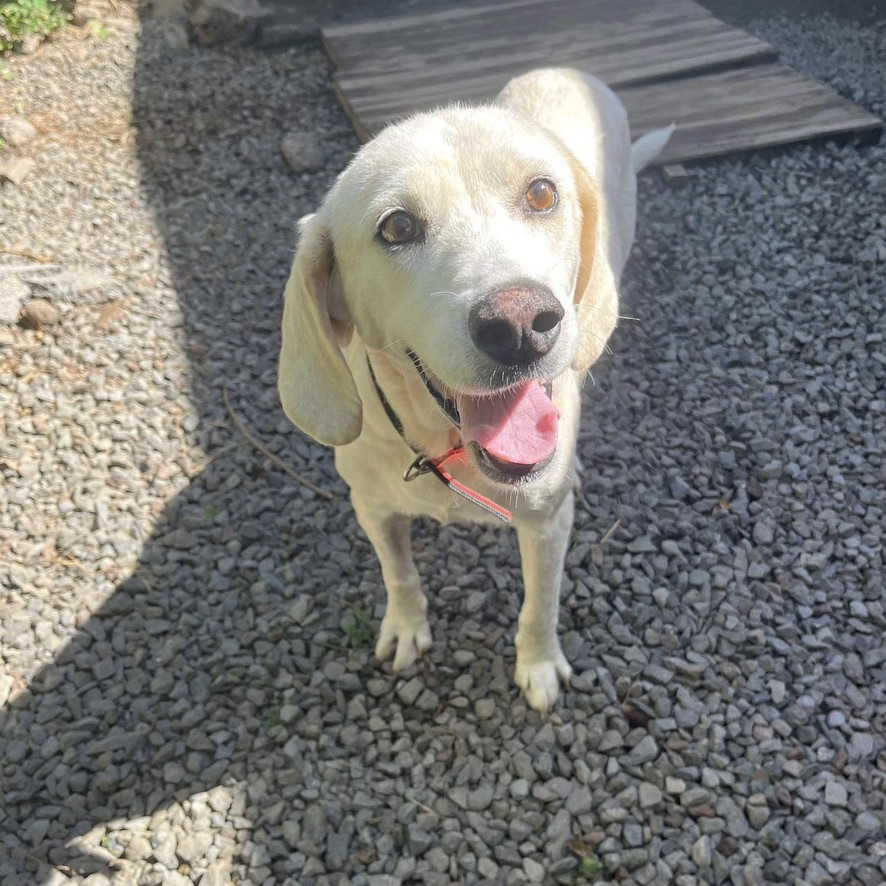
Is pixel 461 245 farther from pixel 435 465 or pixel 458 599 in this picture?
pixel 458 599

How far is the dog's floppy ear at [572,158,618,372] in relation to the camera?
221cm

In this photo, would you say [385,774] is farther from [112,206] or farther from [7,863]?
[112,206]

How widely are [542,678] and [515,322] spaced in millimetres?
1496

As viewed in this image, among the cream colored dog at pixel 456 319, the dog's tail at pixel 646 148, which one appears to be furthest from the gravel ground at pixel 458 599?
the cream colored dog at pixel 456 319

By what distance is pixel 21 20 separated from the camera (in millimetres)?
6352

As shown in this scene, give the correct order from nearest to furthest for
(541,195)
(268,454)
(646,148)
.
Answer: (541,195), (268,454), (646,148)

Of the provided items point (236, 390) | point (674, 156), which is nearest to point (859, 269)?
point (674, 156)

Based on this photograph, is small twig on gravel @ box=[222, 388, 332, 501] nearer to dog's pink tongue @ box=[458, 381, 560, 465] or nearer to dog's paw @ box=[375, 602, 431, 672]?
dog's paw @ box=[375, 602, 431, 672]

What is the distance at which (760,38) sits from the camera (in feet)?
20.0

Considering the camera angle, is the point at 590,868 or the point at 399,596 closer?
the point at 590,868

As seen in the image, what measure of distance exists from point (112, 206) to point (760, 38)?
16.0 ft

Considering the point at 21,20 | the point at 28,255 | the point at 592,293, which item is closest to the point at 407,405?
the point at 592,293

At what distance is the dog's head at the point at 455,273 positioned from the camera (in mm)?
1771

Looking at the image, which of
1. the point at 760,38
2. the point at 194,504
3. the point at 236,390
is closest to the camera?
the point at 194,504
